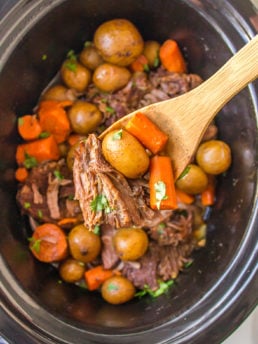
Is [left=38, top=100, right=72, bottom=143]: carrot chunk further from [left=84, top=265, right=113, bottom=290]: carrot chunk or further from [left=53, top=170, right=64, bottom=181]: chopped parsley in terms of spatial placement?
[left=84, top=265, right=113, bottom=290]: carrot chunk

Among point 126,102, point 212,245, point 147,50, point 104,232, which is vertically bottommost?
point 212,245

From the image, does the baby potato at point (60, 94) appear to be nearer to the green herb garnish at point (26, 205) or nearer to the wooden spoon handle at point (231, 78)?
the green herb garnish at point (26, 205)

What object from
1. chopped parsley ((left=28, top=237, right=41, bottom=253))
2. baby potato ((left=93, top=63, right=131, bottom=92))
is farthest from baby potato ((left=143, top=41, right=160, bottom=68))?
chopped parsley ((left=28, top=237, right=41, bottom=253))

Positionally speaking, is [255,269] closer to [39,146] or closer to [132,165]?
[132,165]

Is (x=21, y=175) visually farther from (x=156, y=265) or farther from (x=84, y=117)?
(x=156, y=265)

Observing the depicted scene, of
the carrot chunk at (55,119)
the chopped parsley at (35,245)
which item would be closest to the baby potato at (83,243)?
the chopped parsley at (35,245)

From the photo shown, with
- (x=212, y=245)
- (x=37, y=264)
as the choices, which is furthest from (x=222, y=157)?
(x=37, y=264)

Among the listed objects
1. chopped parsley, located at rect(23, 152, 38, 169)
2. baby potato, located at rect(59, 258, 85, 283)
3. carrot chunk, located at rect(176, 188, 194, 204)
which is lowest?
baby potato, located at rect(59, 258, 85, 283)
